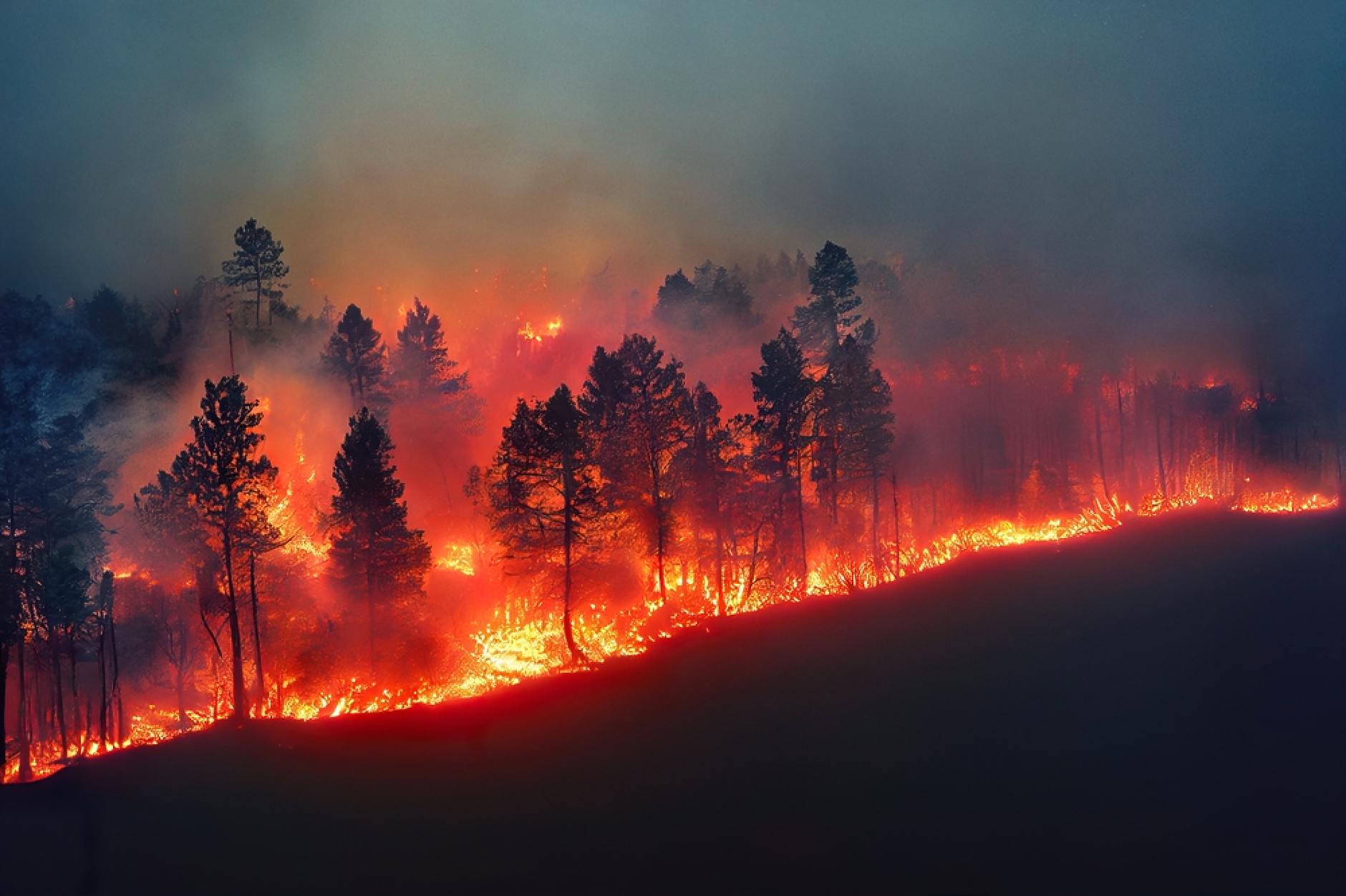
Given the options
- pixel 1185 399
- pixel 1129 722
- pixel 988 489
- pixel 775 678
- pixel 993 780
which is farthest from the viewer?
pixel 1185 399

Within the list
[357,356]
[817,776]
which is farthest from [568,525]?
[357,356]

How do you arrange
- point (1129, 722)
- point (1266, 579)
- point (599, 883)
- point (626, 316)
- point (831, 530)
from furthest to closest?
point (626, 316), point (831, 530), point (1266, 579), point (1129, 722), point (599, 883)

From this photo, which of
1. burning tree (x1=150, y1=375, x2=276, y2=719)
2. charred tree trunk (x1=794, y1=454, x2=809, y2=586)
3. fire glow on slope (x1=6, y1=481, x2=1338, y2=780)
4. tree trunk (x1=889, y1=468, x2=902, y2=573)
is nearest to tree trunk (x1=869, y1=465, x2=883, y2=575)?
fire glow on slope (x1=6, y1=481, x2=1338, y2=780)

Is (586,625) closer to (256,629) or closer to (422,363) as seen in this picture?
(256,629)

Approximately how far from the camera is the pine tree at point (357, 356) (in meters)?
58.2

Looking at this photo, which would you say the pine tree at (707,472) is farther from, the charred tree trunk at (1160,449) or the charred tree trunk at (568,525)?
the charred tree trunk at (1160,449)

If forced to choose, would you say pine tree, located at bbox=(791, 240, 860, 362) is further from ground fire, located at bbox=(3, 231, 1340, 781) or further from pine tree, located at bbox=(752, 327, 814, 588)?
pine tree, located at bbox=(752, 327, 814, 588)

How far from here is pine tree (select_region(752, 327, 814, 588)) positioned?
3872 centimetres

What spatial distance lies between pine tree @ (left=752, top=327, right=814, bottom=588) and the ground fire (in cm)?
18

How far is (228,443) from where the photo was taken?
29.4 m

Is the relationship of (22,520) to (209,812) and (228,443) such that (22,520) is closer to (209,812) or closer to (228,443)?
(228,443)

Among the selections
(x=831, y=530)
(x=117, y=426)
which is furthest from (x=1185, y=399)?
(x=117, y=426)

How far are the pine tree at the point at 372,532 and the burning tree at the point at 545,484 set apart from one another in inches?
179

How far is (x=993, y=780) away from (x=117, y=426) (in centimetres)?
7040
